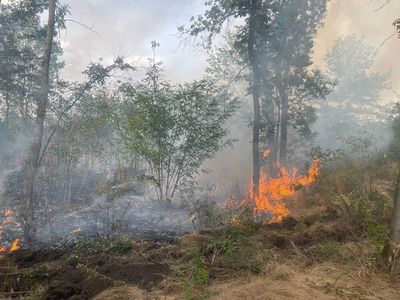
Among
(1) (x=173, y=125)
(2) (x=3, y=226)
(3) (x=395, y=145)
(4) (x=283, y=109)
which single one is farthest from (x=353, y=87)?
(2) (x=3, y=226)

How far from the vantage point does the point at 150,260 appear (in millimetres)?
6340

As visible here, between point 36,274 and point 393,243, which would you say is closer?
point 393,243

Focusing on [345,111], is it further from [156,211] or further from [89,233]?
[89,233]

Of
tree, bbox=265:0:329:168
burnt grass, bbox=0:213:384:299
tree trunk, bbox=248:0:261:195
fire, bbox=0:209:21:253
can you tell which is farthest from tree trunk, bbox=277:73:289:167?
fire, bbox=0:209:21:253

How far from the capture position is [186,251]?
6.34 m

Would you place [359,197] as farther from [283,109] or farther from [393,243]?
[283,109]

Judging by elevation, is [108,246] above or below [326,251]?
below

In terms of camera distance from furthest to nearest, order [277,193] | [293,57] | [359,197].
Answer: [293,57]
[277,193]
[359,197]

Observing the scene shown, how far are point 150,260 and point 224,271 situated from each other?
5.83 ft

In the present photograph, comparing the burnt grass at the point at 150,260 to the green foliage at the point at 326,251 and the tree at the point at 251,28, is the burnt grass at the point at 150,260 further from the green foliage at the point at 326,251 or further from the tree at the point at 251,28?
the tree at the point at 251,28

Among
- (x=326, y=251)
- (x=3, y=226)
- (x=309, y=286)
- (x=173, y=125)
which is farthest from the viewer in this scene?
(x=173, y=125)

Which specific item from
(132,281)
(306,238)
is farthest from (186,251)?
(306,238)

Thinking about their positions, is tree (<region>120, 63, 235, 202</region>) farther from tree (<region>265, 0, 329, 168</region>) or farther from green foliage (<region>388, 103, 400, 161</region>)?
tree (<region>265, 0, 329, 168</region>)

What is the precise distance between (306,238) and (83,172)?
16.1 metres
